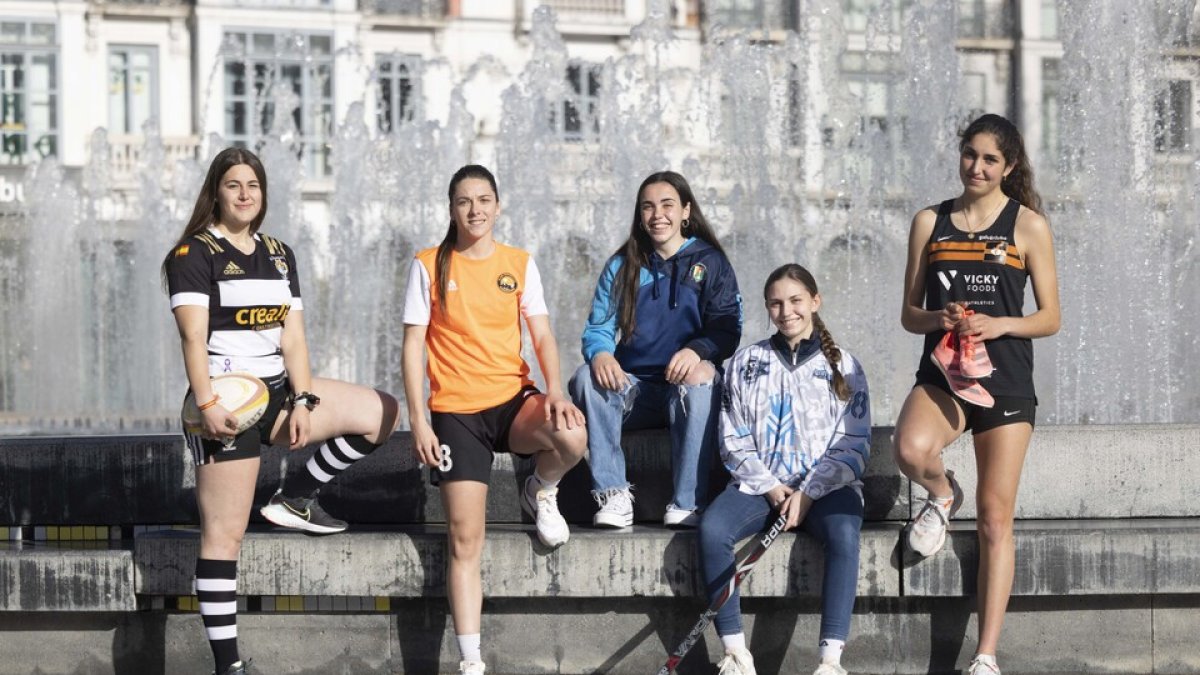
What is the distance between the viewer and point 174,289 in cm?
520

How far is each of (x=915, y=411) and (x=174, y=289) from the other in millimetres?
2461

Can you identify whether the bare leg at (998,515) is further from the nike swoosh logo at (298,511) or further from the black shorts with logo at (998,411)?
the nike swoosh logo at (298,511)

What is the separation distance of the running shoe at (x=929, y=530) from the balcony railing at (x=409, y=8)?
28.9 meters

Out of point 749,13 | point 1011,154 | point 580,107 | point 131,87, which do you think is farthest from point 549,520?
point 749,13

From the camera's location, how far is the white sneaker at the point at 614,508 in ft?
18.7

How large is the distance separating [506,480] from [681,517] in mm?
741

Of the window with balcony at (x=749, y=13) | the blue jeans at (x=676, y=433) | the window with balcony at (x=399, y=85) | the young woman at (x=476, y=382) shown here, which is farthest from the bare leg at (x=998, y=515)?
the window with balcony at (x=749, y=13)

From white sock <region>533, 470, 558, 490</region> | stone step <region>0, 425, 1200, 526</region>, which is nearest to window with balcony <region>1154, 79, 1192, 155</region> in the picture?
stone step <region>0, 425, 1200, 526</region>

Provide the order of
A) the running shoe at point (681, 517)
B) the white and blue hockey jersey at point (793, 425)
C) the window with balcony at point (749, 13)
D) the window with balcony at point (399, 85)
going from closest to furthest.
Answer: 1. the white and blue hockey jersey at point (793, 425)
2. the running shoe at point (681, 517)
3. the window with balcony at point (399, 85)
4. the window with balcony at point (749, 13)

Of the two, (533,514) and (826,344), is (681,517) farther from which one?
(826,344)

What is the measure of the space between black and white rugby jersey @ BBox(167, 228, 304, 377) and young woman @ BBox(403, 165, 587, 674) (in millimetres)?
443

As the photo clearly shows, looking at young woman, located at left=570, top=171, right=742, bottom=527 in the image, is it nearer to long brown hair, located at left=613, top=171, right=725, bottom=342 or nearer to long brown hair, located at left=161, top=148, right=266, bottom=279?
long brown hair, located at left=613, top=171, right=725, bottom=342

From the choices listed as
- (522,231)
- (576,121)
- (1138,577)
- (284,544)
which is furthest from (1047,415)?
(576,121)

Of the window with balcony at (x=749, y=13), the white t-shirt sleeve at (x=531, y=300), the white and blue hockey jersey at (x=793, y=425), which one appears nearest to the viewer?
the white and blue hockey jersey at (x=793, y=425)
